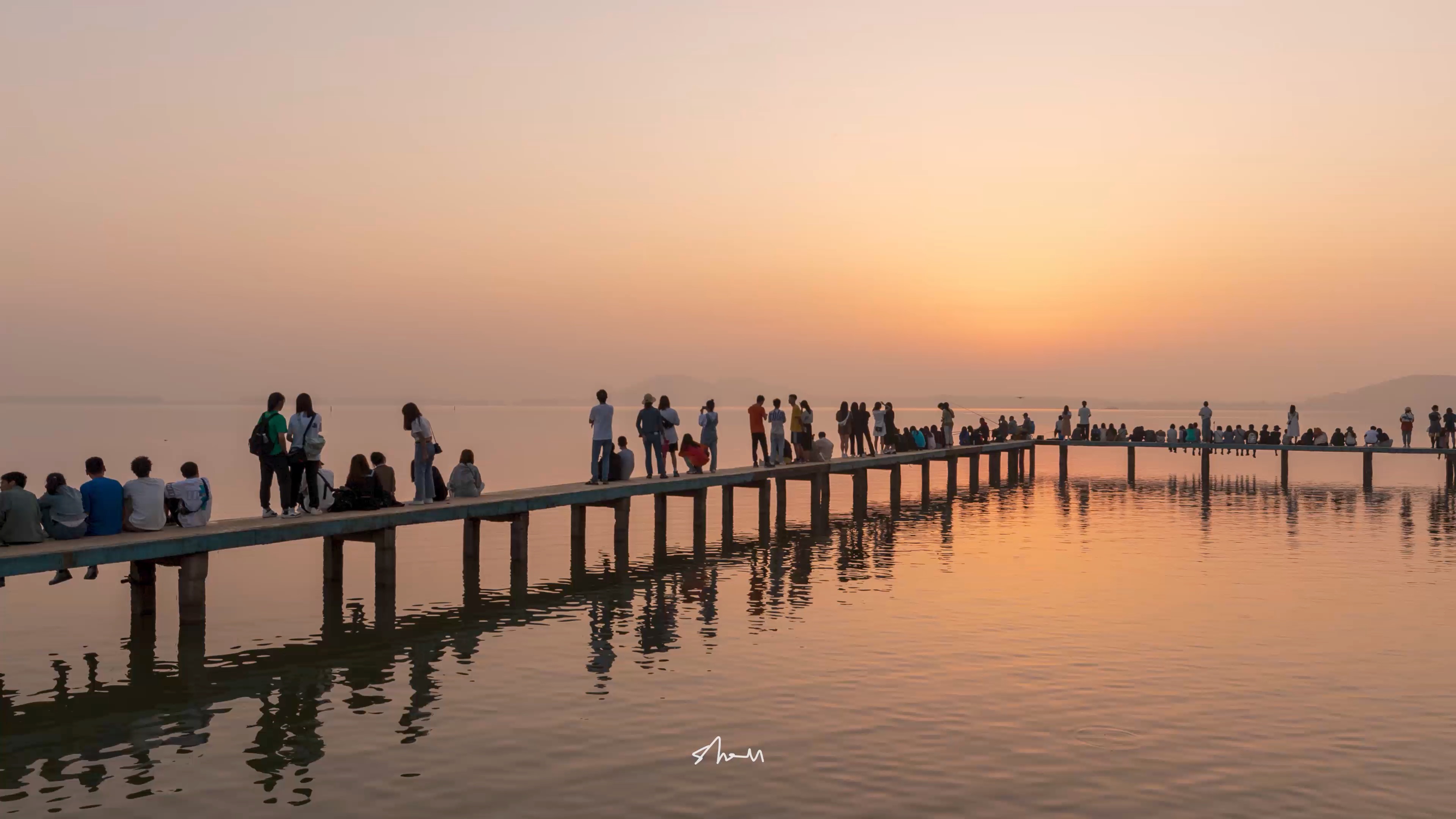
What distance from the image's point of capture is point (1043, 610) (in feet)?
65.8

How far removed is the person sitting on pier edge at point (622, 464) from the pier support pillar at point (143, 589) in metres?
10.7

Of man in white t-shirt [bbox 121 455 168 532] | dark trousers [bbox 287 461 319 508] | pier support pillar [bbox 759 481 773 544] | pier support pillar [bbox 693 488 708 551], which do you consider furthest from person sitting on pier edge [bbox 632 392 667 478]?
man in white t-shirt [bbox 121 455 168 532]

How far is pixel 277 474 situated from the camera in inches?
749

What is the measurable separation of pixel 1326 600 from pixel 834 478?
Answer: 3483 cm

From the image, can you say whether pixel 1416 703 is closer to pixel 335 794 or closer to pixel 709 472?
pixel 335 794

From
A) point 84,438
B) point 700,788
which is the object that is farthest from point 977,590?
point 84,438

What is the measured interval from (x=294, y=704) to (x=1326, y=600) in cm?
1671

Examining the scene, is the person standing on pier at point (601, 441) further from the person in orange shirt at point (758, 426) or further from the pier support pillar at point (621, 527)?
the person in orange shirt at point (758, 426)

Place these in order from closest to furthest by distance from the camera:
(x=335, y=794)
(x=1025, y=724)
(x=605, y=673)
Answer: (x=335, y=794) → (x=1025, y=724) → (x=605, y=673)

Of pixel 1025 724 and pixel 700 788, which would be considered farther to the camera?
pixel 1025 724

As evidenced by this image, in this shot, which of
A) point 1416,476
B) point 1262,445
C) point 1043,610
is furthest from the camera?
point 1416,476

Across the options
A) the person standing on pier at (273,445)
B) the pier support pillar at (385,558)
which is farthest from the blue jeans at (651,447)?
the person standing on pier at (273,445)

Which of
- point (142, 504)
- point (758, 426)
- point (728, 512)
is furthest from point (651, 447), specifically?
point (142, 504)

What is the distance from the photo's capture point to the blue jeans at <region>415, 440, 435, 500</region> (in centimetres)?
2120
